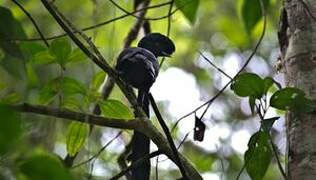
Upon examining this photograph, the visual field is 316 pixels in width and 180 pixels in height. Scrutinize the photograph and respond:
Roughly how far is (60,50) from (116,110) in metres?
0.17

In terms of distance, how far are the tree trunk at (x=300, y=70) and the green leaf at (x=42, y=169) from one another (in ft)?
2.20

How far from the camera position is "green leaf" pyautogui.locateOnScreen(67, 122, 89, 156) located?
133cm

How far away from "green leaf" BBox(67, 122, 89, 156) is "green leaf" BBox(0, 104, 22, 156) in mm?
712

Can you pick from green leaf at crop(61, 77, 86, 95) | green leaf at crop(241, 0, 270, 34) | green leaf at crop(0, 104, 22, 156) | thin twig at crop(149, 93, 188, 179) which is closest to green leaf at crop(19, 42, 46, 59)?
green leaf at crop(61, 77, 86, 95)

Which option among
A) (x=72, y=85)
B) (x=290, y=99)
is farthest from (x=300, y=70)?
(x=72, y=85)

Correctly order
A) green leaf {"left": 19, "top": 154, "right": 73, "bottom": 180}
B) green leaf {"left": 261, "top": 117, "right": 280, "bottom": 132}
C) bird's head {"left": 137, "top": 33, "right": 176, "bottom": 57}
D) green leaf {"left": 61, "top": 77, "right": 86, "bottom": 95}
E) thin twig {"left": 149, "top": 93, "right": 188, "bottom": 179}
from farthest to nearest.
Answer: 1. bird's head {"left": 137, "top": 33, "right": 176, "bottom": 57}
2. green leaf {"left": 61, "top": 77, "right": 86, "bottom": 95}
3. green leaf {"left": 261, "top": 117, "right": 280, "bottom": 132}
4. thin twig {"left": 149, "top": 93, "right": 188, "bottom": 179}
5. green leaf {"left": 19, "top": 154, "right": 73, "bottom": 180}

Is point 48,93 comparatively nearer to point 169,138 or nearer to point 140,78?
point 140,78

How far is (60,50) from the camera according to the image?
124cm

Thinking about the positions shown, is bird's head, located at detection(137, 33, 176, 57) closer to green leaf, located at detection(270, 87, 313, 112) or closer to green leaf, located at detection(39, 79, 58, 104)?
green leaf, located at detection(39, 79, 58, 104)

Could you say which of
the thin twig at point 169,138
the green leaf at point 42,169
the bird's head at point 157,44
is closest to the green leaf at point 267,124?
the thin twig at point 169,138

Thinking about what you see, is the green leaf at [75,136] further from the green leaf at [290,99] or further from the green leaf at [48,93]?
the green leaf at [290,99]

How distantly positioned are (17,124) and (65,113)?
43 centimetres

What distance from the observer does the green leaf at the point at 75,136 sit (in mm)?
1326

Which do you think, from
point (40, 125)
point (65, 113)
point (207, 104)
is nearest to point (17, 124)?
point (65, 113)
